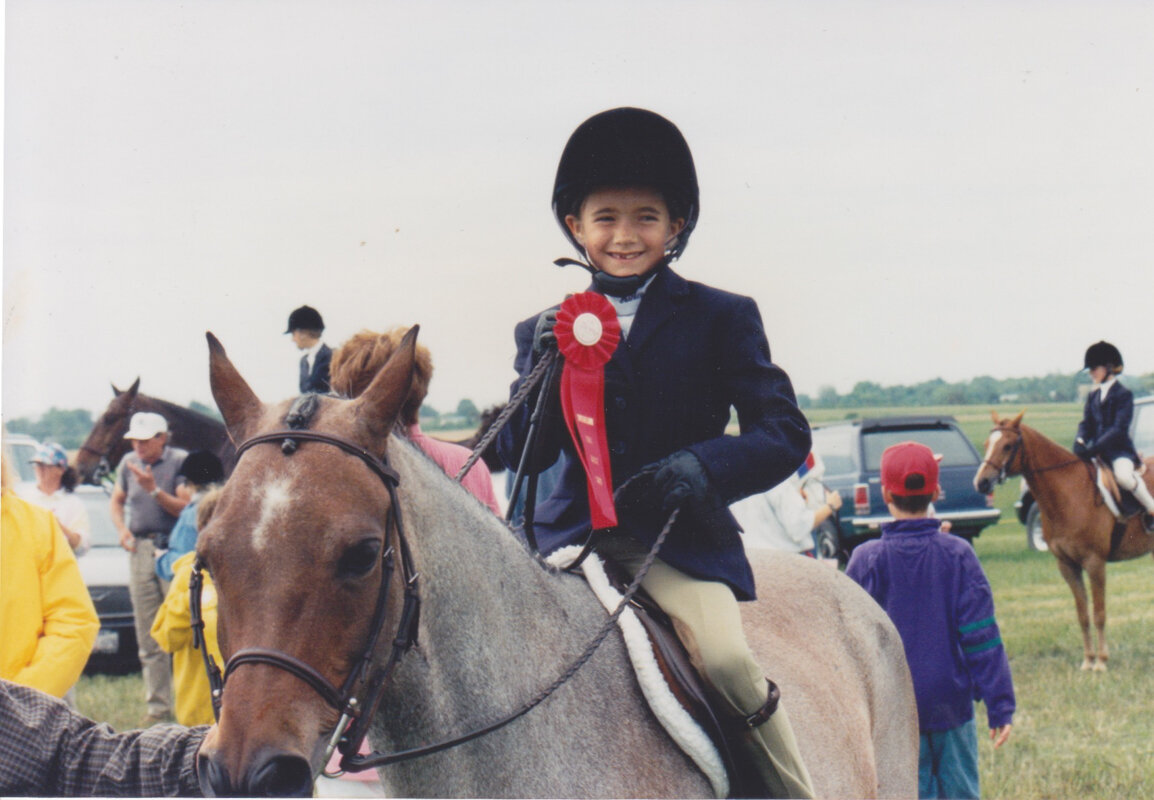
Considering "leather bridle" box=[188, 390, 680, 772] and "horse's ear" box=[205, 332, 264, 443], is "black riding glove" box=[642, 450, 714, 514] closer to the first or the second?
"leather bridle" box=[188, 390, 680, 772]

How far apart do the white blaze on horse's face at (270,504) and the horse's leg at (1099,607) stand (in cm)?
864

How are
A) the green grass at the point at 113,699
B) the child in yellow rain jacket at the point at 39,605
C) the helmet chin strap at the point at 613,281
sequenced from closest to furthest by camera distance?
the helmet chin strap at the point at 613,281 → the child in yellow rain jacket at the point at 39,605 → the green grass at the point at 113,699

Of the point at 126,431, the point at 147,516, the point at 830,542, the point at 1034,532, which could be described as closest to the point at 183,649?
the point at 147,516

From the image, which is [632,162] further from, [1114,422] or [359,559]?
[1114,422]

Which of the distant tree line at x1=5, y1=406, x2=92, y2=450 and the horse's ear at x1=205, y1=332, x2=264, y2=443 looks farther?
the distant tree line at x1=5, y1=406, x2=92, y2=450

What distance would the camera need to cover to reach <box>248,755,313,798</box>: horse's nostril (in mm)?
1713

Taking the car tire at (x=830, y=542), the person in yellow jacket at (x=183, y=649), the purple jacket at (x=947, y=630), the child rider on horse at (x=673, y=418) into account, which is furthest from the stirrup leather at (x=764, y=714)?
the car tire at (x=830, y=542)

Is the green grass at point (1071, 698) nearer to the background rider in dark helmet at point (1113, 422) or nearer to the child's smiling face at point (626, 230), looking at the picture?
the background rider in dark helmet at point (1113, 422)

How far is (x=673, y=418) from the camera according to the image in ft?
8.72

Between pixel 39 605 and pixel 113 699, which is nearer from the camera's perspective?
pixel 39 605

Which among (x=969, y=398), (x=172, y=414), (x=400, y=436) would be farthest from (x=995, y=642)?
(x=172, y=414)

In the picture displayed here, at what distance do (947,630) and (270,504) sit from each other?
3406mm

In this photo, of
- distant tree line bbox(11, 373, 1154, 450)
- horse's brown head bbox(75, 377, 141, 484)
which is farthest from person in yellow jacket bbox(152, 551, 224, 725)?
horse's brown head bbox(75, 377, 141, 484)

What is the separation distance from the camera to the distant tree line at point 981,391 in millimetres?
9094
